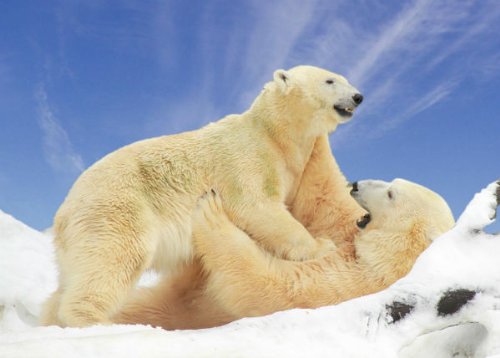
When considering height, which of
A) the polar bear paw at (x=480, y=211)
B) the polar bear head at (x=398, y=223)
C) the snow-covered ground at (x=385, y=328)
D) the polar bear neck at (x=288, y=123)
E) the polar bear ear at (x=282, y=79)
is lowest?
the snow-covered ground at (x=385, y=328)

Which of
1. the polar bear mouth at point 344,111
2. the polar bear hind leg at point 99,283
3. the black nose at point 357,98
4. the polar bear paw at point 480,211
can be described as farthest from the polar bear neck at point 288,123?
the polar bear paw at point 480,211

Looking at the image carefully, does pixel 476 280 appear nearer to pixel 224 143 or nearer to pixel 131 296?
pixel 224 143

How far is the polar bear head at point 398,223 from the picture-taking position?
5.05 metres

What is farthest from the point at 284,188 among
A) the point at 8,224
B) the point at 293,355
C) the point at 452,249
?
the point at 8,224

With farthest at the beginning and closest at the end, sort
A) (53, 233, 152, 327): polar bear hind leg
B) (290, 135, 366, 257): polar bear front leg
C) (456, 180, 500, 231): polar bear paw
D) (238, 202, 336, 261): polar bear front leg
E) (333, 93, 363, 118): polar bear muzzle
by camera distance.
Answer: (333, 93, 363, 118): polar bear muzzle, (290, 135, 366, 257): polar bear front leg, (238, 202, 336, 261): polar bear front leg, (53, 233, 152, 327): polar bear hind leg, (456, 180, 500, 231): polar bear paw

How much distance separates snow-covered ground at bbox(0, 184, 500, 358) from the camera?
3.52 meters

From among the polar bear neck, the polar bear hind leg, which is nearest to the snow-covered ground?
the polar bear hind leg

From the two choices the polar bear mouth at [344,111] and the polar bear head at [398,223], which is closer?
the polar bear head at [398,223]

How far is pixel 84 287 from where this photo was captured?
4945 mm

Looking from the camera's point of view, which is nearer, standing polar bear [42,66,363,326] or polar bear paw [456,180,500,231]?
polar bear paw [456,180,500,231]

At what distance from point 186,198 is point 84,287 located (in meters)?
1.14

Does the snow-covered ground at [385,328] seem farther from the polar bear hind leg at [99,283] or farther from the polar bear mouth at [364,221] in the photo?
the polar bear mouth at [364,221]

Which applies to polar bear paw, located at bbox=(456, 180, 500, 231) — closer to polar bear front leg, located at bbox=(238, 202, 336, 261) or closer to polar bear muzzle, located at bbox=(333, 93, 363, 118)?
polar bear front leg, located at bbox=(238, 202, 336, 261)

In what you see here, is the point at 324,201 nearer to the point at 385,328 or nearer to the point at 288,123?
the point at 288,123
